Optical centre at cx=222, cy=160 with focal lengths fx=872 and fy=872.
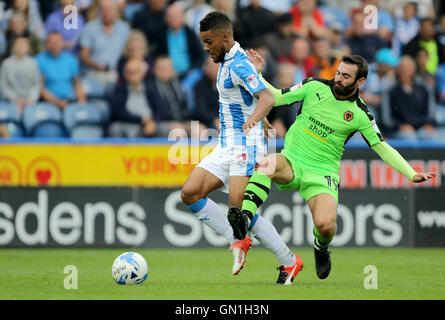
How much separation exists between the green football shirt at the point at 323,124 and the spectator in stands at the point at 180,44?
20.9 ft

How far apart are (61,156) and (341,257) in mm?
4454

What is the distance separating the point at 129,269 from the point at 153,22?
7656 millimetres

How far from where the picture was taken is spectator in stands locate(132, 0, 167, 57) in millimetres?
14789


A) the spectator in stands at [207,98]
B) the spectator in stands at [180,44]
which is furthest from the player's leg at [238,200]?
the spectator in stands at [180,44]

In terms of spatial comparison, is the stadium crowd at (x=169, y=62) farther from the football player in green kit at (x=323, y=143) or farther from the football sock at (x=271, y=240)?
the football sock at (x=271, y=240)

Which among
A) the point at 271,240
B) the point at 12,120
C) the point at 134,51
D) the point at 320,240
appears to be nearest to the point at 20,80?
the point at 12,120

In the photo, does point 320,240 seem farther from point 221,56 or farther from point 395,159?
point 221,56

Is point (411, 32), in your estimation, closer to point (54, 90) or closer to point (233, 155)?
point (54, 90)

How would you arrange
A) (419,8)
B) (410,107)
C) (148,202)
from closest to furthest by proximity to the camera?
(148,202), (410,107), (419,8)

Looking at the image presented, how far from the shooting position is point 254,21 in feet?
49.2

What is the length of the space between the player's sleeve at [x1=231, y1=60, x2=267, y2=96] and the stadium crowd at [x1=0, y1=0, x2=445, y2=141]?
5486mm

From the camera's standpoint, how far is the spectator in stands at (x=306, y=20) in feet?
50.4

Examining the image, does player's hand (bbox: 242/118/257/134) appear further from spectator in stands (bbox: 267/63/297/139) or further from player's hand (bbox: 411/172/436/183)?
spectator in stands (bbox: 267/63/297/139)

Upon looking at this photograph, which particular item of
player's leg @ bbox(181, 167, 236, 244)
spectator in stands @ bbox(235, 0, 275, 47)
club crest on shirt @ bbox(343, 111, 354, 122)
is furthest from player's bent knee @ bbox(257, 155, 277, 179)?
spectator in stands @ bbox(235, 0, 275, 47)
